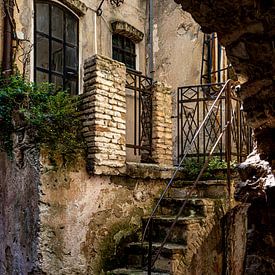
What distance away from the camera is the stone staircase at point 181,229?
589cm

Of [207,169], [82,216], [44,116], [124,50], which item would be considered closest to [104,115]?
[44,116]

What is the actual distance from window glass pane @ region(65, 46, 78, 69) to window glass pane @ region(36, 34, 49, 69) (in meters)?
0.53

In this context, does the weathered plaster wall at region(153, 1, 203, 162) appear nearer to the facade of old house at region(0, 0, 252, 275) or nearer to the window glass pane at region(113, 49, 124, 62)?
the window glass pane at region(113, 49, 124, 62)

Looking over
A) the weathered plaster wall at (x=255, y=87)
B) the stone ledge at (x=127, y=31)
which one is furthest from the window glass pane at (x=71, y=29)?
the weathered plaster wall at (x=255, y=87)

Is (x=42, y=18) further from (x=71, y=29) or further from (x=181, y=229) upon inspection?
(x=181, y=229)

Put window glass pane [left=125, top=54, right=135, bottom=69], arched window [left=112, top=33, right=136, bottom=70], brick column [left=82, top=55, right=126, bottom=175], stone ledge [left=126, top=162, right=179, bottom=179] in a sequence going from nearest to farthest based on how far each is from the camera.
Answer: brick column [left=82, top=55, right=126, bottom=175] → stone ledge [left=126, top=162, right=179, bottom=179] → arched window [left=112, top=33, right=136, bottom=70] → window glass pane [left=125, top=54, right=135, bottom=69]

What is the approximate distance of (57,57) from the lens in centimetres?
908

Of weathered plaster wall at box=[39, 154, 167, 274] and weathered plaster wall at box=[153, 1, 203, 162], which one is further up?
weathered plaster wall at box=[153, 1, 203, 162]

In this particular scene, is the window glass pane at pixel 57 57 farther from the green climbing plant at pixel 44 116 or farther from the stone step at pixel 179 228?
the stone step at pixel 179 228

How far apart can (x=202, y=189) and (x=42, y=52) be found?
13.6ft

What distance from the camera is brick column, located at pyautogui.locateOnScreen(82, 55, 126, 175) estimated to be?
615cm

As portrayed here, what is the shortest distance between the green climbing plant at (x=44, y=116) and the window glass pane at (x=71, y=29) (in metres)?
3.16

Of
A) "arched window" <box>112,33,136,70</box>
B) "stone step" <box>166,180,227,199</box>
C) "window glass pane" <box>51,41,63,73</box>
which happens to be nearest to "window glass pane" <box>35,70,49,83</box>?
"window glass pane" <box>51,41,63,73</box>

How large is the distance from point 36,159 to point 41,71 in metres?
3.39
